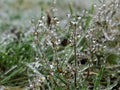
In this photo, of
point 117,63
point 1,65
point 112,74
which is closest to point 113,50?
point 117,63

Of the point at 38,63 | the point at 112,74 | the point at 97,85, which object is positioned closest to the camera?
the point at 97,85

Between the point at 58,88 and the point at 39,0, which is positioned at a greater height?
the point at 39,0

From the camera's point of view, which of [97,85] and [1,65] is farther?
[1,65]

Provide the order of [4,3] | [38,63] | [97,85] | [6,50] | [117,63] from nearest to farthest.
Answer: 1. [97,85]
2. [38,63]
3. [117,63]
4. [6,50]
5. [4,3]

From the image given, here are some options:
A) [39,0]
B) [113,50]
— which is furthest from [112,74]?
[39,0]


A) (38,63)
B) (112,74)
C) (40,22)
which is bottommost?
(112,74)

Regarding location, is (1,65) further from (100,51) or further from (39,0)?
(39,0)
